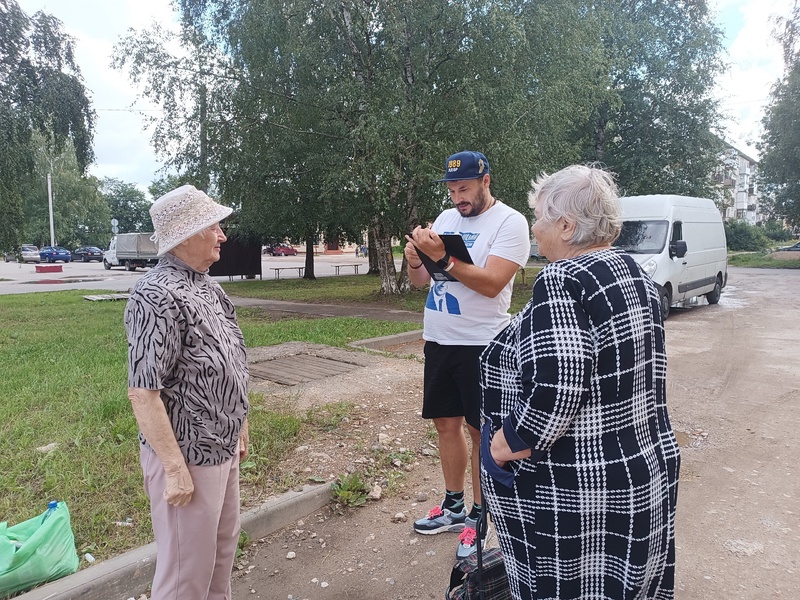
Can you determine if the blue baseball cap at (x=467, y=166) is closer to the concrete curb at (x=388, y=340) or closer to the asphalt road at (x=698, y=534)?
the asphalt road at (x=698, y=534)

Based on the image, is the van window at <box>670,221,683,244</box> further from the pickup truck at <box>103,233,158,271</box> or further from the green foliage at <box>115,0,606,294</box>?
the pickup truck at <box>103,233,158,271</box>

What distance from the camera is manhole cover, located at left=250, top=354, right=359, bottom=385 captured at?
260 inches

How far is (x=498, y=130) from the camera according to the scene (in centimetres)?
1232

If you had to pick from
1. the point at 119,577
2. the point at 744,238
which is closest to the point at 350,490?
the point at 119,577

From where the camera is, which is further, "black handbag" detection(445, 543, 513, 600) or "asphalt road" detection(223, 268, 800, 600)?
"asphalt road" detection(223, 268, 800, 600)

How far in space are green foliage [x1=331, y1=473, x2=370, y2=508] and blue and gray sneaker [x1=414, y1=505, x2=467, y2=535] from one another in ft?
1.63

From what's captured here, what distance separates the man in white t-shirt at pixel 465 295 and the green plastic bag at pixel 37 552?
188 centimetres

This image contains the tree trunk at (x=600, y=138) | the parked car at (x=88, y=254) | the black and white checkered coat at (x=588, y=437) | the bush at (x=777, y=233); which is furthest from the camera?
the bush at (x=777, y=233)

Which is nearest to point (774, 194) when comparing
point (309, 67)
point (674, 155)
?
point (674, 155)

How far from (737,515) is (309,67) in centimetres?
1229

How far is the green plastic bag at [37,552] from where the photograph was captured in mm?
2645

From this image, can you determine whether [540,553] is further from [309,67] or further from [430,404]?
[309,67]

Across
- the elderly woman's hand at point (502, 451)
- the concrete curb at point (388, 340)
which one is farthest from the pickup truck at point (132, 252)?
the elderly woman's hand at point (502, 451)

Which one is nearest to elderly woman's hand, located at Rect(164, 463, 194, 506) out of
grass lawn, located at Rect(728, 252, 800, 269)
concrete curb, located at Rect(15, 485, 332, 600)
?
concrete curb, located at Rect(15, 485, 332, 600)
